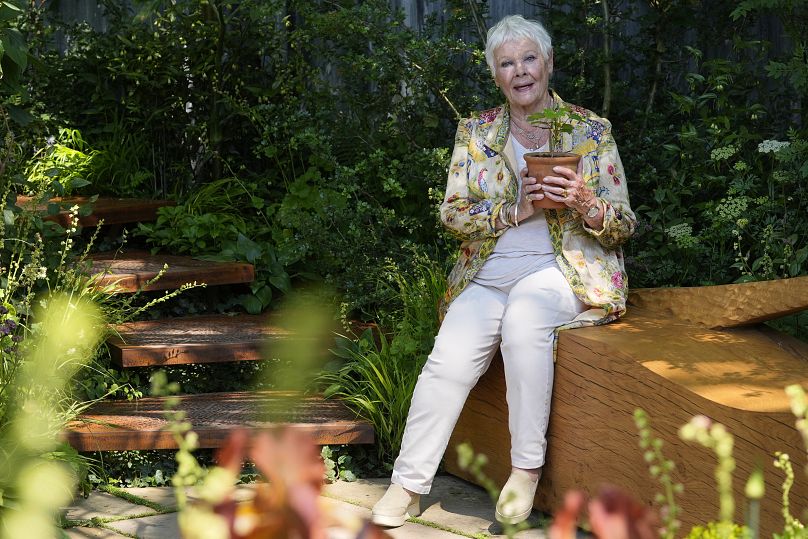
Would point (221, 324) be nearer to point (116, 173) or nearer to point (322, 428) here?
point (322, 428)

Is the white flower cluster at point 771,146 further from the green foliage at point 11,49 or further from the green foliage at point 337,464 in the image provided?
the green foliage at point 11,49

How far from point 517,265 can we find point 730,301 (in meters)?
0.67

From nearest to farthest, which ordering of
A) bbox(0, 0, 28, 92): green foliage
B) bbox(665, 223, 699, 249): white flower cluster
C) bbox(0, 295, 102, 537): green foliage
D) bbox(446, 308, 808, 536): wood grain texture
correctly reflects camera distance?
bbox(446, 308, 808, 536): wood grain texture → bbox(0, 295, 102, 537): green foliage → bbox(0, 0, 28, 92): green foliage → bbox(665, 223, 699, 249): white flower cluster

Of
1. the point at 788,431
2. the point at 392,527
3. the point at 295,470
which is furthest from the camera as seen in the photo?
the point at 392,527

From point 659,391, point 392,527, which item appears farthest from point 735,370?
point 392,527

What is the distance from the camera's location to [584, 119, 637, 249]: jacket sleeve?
3449 mm

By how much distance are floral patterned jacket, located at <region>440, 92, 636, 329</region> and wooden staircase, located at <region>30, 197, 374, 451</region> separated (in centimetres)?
71

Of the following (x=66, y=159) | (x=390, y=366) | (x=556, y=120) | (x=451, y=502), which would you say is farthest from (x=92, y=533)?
(x=66, y=159)

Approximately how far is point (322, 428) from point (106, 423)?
2.45 feet

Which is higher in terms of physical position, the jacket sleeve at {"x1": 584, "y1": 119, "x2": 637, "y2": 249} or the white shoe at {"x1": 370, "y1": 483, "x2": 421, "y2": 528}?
the jacket sleeve at {"x1": 584, "y1": 119, "x2": 637, "y2": 249}

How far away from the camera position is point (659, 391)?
9.70 feet

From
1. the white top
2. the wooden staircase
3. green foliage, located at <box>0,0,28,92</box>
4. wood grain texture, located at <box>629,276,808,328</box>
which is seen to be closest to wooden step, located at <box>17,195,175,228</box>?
the wooden staircase

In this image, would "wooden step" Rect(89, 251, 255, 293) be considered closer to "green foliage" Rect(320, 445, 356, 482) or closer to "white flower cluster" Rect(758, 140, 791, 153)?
"green foliage" Rect(320, 445, 356, 482)

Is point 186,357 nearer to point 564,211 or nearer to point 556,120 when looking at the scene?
point 564,211
